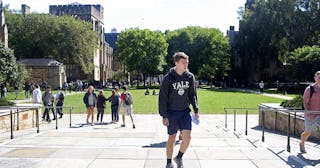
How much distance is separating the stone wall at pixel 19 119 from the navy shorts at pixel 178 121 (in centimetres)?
827

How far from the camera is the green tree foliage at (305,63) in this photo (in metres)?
46.9

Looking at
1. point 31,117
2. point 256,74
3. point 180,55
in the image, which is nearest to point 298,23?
point 256,74

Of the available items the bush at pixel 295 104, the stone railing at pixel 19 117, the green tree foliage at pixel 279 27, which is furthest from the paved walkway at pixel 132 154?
the green tree foliage at pixel 279 27

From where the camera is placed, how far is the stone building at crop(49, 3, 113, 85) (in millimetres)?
78875

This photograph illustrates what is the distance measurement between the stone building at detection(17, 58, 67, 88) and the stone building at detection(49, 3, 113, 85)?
12309 millimetres

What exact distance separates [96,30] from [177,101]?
8751 centimetres

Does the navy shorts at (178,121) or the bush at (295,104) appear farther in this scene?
the bush at (295,104)

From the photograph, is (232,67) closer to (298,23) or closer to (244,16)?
(244,16)

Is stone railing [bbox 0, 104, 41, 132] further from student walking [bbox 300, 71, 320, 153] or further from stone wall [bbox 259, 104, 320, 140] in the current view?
student walking [bbox 300, 71, 320, 153]

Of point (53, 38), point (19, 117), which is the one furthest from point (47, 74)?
point (19, 117)

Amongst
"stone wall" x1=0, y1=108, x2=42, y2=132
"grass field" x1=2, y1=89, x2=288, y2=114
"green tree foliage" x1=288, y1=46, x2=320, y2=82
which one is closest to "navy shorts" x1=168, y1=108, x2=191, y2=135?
"stone wall" x1=0, y1=108, x2=42, y2=132

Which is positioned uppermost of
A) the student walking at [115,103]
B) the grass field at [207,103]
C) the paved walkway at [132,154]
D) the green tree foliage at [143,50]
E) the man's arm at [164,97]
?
the green tree foliage at [143,50]

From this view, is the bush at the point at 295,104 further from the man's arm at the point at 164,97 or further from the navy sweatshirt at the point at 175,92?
the man's arm at the point at 164,97

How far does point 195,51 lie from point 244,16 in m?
13.2
